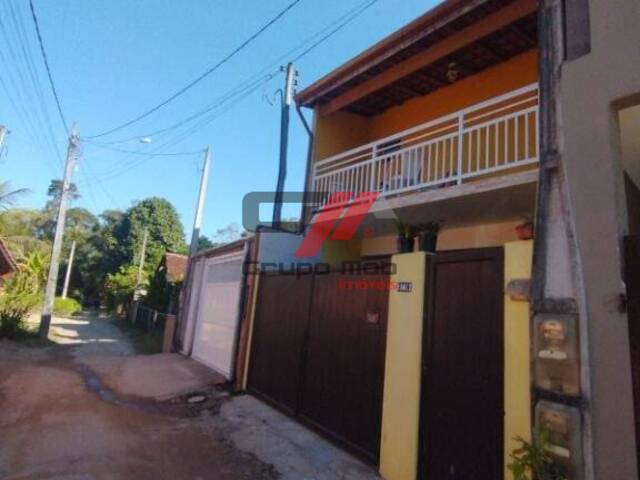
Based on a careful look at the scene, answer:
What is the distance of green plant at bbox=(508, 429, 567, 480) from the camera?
3021 mm

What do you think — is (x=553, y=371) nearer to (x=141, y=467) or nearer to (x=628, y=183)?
(x=628, y=183)

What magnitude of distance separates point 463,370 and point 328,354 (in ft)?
7.31

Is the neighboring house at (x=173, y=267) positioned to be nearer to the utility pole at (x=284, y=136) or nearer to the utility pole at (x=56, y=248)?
the utility pole at (x=56, y=248)

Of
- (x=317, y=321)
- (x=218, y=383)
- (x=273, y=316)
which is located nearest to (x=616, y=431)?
(x=317, y=321)

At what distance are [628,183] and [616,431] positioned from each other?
10.8 ft

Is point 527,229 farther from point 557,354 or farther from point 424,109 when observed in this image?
point 424,109

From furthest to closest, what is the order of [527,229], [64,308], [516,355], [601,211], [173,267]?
[64,308]
[173,267]
[527,229]
[516,355]
[601,211]

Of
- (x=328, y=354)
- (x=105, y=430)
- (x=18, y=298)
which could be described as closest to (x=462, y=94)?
(x=328, y=354)

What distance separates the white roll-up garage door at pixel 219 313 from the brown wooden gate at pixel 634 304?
6767mm

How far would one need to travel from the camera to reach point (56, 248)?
14.7 m

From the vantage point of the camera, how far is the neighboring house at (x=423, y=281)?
12.3ft

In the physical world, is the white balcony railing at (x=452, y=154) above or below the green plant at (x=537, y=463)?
above

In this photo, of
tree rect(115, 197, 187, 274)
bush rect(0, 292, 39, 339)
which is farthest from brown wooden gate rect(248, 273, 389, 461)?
tree rect(115, 197, 187, 274)

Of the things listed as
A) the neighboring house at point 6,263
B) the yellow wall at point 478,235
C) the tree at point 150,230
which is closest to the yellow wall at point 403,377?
the yellow wall at point 478,235
